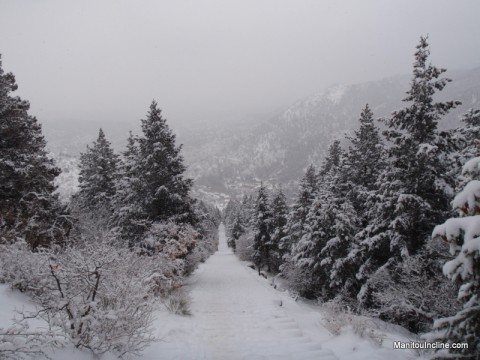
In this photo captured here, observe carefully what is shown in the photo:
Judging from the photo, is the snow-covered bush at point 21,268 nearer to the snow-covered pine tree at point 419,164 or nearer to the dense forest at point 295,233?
the dense forest at point 295,233

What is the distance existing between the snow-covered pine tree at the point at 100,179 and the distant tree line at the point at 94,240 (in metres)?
0.10

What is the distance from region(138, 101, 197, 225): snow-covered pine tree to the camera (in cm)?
2081

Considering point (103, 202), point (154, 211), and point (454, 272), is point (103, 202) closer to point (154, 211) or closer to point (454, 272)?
point (154, 211)

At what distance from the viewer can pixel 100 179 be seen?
1119 inches

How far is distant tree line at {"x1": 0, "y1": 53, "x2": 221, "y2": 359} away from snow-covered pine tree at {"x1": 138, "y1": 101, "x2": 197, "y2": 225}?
0.07 m

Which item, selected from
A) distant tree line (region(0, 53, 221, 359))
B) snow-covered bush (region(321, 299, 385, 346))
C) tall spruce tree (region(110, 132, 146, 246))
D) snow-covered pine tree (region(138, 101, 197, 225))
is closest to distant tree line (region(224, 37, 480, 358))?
snow-covered bush (region(321, 299, 385, 346))

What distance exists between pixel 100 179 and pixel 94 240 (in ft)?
39.3

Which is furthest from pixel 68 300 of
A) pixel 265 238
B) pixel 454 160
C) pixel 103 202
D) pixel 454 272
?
pixel 265 238

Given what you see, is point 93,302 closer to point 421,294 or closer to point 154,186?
point 421,294

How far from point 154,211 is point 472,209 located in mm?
19102

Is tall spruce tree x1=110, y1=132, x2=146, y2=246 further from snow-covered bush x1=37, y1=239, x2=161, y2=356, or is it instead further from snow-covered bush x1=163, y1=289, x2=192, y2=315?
snow-covered bush x1=37, y1=239, x2=161, y2=356

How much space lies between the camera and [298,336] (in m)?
9.39

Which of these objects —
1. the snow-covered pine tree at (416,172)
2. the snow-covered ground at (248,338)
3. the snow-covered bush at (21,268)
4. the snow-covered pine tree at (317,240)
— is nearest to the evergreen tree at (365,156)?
the snow-covered pine tree at (317,240)

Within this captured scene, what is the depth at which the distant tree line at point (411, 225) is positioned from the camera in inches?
168
